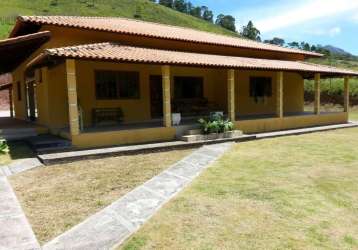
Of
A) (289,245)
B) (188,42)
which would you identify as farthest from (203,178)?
(188,42)

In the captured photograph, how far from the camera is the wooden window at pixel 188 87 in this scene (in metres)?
16.8

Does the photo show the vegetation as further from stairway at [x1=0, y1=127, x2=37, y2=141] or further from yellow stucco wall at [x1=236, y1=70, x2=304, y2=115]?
yellow stucco wall at [x1=236, y1=70, x2=304, y2=115]

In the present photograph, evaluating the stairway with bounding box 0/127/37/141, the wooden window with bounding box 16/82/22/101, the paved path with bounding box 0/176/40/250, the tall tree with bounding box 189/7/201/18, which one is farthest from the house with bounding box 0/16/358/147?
the tall tree with bounding box 189/7/201/18

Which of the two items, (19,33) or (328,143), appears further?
(19,33)

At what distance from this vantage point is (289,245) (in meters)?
4.16

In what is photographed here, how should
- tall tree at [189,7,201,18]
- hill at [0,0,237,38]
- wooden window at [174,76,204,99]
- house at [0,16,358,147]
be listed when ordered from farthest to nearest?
tall tree at [189,7,201,18], hill at [0,0,237,38], wooden window at [174,76,204,99], house at [0,16,358,147]

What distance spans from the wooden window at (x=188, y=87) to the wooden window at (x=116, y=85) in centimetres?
251

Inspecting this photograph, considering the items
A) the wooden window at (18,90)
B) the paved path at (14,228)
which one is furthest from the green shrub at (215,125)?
the wooden window at (18,90)

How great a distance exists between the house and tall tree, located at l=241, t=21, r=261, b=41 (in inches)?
3776

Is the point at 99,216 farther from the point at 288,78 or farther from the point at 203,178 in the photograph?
the point at 288,78

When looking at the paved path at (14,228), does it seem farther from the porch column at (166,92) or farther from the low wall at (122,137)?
the porch column at (166,92)

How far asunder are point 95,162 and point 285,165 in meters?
5.08

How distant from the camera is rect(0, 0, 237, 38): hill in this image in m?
67.3

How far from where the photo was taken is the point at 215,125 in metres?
12.5
